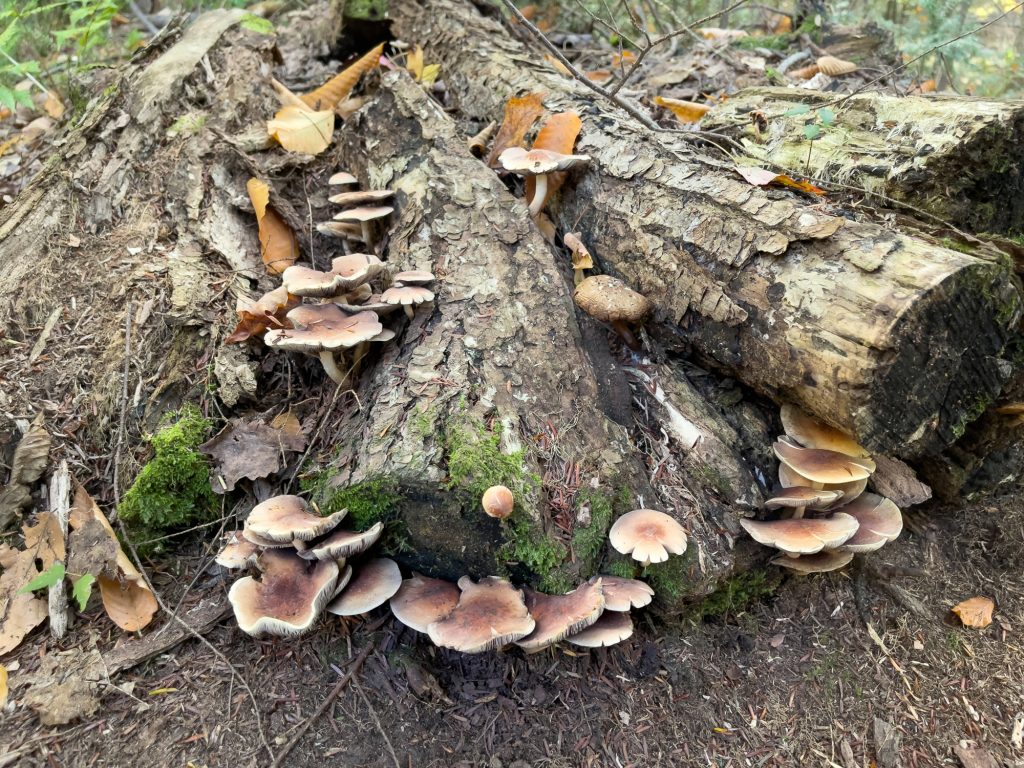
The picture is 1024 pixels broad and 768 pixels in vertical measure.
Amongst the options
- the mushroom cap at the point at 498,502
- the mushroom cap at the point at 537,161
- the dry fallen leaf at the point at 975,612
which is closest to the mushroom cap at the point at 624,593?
the mushroom cap at the point at 498,502

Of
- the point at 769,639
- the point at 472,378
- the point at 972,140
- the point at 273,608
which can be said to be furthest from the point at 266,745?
the point at 972,140

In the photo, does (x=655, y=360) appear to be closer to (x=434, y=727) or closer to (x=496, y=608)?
(x=496, y=608)

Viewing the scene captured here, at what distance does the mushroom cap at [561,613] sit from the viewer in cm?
299

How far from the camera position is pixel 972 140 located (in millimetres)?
4047

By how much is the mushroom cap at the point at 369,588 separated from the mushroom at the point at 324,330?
1.22m

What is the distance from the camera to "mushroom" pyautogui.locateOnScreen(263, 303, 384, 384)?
141 inches

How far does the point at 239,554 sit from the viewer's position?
329 centimetres

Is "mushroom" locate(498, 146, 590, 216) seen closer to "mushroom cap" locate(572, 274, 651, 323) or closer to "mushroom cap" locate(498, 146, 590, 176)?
"mushroom cap" locate(498, 146, 590, 176)

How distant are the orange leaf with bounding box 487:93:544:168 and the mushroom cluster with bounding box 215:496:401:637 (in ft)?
10.7

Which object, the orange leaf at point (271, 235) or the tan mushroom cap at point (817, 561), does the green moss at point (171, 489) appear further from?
the tan mushroom cap at point (817, 561)

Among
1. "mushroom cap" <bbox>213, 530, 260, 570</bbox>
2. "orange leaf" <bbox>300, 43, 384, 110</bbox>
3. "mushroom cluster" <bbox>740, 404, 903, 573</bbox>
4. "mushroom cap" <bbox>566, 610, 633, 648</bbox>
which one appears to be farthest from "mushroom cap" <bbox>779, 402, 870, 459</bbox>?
"orange leaf" <bbox>300, 43, 384, 110</bbox>

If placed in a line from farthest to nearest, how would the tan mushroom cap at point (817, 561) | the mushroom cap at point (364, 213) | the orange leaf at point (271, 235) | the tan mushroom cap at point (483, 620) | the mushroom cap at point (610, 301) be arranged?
the orange leaf at point (271, 235) < the mushroom cap at point (364, 213) < the mushroom cap at point (610, 301) < the tan mushroom cap at point (817, 561) < the tan mushroom cap at point (483, 620)

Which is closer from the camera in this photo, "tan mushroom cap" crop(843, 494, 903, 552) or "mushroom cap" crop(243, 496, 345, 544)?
"mushroom cap" crop(243, 496, 345, 544)

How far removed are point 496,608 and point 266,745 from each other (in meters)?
1.29
